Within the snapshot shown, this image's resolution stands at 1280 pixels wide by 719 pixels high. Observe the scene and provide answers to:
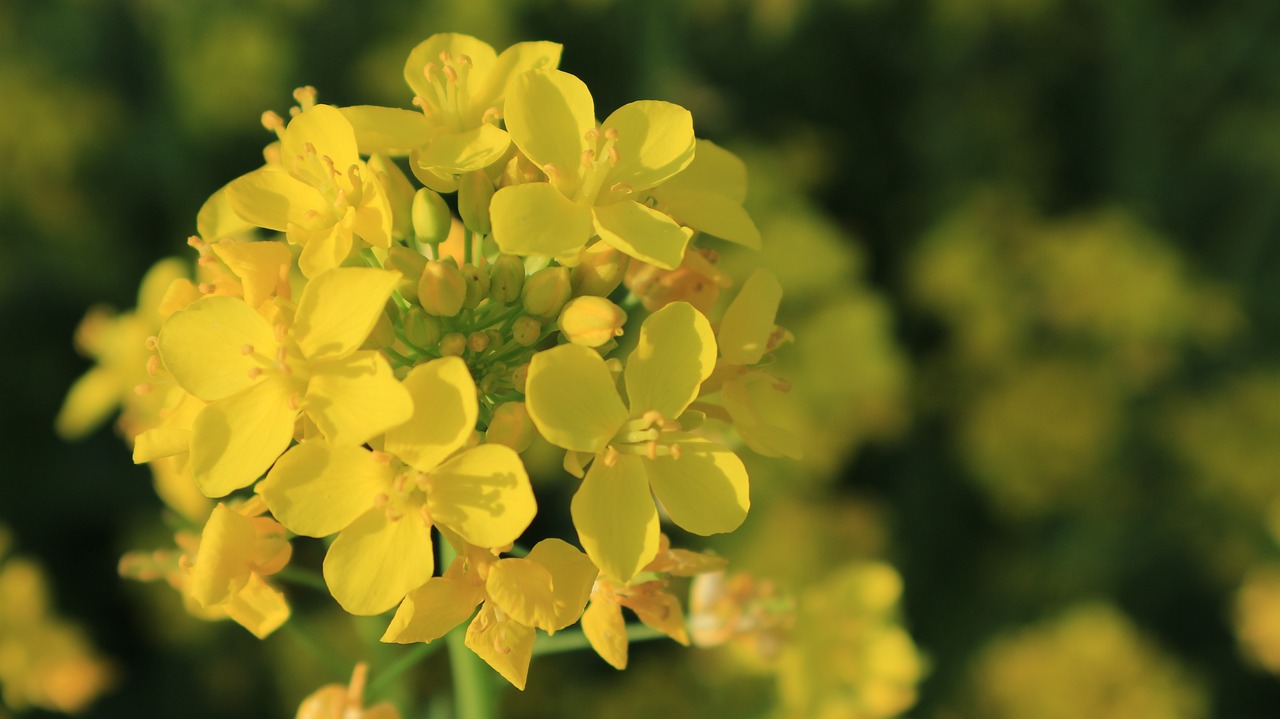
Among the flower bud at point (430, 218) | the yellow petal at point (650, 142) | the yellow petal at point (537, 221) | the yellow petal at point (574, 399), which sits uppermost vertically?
the yellow petal at point (650, 142)

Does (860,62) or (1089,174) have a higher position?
(860,62)

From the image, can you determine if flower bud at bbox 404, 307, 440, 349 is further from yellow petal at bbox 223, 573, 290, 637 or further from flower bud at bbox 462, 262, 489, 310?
yellow petal at bbox 223, 573, 290, 637

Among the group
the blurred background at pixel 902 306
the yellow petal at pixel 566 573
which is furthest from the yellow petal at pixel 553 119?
the blurred background at pixel 902 306

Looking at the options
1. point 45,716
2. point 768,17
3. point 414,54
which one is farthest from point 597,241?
point 45,716

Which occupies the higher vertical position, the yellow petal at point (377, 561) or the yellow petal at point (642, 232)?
the yellow petal at point (642, 232)

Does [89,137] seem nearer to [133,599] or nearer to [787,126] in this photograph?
[133,599]

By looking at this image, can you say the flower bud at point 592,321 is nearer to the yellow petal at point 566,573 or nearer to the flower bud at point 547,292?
the flower bud at point 547,292

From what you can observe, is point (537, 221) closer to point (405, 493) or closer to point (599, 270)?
point (599, 270)
